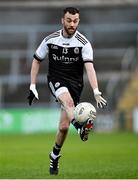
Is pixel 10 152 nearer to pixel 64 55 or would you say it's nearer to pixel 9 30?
pixel 64 55

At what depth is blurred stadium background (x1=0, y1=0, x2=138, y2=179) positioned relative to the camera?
30.7 meters

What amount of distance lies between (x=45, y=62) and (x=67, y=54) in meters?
24.1

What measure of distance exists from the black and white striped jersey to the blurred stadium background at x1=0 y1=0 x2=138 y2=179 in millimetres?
19426

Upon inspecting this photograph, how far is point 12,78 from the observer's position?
33.5 metres

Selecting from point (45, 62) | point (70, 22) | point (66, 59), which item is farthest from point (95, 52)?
point (70, 22)

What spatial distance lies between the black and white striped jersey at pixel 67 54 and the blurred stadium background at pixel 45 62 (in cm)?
1943

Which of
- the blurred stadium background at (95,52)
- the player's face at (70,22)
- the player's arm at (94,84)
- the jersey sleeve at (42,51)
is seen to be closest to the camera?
the player's arm at (94,84)

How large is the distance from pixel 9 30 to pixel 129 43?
20.3 feet

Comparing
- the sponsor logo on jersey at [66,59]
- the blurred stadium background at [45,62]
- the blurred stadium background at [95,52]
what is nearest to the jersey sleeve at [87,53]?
the sponsor logo on jersey at [66,59]

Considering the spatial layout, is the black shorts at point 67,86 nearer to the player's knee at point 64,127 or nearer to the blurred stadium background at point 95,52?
the player's knee at point 64,127

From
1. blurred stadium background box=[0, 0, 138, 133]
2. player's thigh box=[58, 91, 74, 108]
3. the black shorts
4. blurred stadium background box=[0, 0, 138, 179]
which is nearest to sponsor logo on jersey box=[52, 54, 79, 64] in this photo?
the black shorts

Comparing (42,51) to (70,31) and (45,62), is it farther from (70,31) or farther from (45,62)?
(45,62)

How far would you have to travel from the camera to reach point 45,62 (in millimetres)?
34562

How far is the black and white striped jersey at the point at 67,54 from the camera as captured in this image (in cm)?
1041
